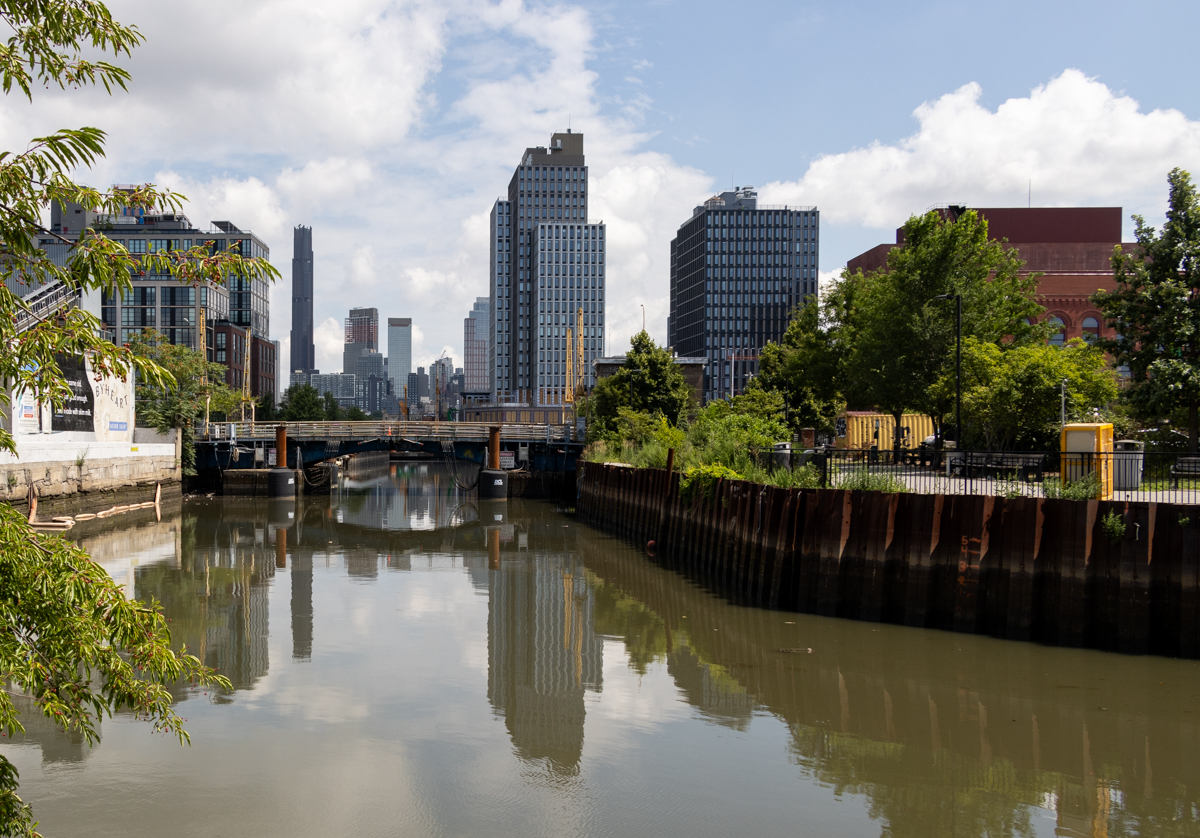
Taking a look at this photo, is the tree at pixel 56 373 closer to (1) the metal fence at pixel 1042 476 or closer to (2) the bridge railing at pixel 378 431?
(1) the metal fence at pixel 1042 476

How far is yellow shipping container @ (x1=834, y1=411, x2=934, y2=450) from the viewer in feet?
217

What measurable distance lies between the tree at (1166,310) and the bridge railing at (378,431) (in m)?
47.7

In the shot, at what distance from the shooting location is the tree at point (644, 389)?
6700 cm

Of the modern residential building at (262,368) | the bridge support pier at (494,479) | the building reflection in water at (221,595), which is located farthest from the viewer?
the modern residential building at (262,368)

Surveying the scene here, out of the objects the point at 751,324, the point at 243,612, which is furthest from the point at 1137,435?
the point at 751,324

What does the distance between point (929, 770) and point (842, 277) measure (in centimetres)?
5722

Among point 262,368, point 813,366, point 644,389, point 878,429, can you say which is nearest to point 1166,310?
point 813,366

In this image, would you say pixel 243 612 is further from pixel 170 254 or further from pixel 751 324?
pixel 751 324

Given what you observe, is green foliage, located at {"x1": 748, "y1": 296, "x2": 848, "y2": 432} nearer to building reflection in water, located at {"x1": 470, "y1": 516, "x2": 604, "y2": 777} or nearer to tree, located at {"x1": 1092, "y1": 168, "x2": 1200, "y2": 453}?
tree, located at {"x1": 1092, "y1": 168, "x2": 1200, "y2": 453}

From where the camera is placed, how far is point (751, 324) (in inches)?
7638

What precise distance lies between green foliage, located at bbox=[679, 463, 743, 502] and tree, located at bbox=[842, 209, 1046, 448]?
16.6 metres

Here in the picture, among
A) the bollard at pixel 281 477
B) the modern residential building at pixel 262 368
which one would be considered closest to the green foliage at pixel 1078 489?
the bollard at pixel 281 477

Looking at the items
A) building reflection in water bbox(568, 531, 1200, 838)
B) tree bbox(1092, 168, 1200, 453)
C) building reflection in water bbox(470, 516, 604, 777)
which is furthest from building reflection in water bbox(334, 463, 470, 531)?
tree bbox(1092, 168, 1200, 453)

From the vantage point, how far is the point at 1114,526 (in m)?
19.1
